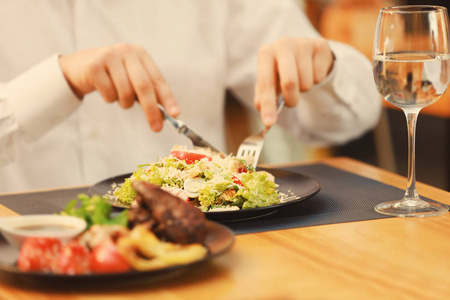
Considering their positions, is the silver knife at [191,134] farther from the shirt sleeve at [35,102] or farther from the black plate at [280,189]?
the shirt sleeve at [35,102]

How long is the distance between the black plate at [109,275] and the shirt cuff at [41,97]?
74 centimetres

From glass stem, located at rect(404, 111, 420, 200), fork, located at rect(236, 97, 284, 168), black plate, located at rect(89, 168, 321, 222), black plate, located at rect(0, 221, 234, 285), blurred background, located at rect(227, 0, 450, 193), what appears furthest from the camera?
blurred background, located at rect(227, 0, 450, 193)

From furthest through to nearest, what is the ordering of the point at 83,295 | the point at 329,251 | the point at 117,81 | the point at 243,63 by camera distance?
1. the point at 243,63
2. the point at 117,81
3. the point at 329,251
4. the point at 83,295

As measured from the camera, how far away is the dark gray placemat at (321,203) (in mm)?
816

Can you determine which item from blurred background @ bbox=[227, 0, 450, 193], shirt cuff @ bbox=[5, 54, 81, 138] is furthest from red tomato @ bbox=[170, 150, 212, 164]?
blurred background @ bbox=[227, 0, 450, 193]

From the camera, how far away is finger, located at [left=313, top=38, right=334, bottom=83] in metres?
1.37

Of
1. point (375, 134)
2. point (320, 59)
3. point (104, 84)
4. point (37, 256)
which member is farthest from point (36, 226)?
point (375, 134)

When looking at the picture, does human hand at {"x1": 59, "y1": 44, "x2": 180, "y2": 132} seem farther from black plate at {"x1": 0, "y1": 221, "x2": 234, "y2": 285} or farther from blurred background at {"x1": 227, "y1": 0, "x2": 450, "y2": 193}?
blurred background at {"x1": 227, "y1": 0, "x2": 450, "y2": 193}

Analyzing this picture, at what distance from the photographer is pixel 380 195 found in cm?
99

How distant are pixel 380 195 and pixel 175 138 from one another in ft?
3.13

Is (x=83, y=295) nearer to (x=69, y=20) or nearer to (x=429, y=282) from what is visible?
(x=429, y=282)

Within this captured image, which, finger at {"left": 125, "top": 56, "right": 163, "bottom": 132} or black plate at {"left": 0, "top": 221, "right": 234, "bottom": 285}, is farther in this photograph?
finger at {"left": 125, "top": 56, "right": 163, "bottom": 132}

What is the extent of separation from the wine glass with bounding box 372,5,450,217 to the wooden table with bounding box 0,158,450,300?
112 millimetres

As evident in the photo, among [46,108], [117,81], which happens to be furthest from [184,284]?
[46,108]
